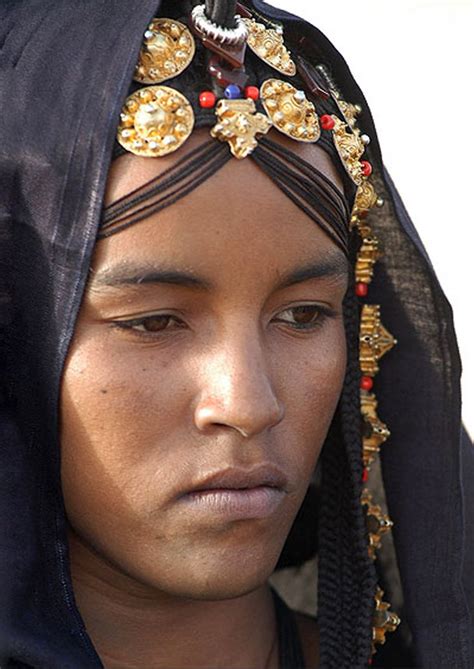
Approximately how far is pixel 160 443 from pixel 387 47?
1.45 m

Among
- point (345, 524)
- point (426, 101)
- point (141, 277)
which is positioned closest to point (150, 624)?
point (345, 524)

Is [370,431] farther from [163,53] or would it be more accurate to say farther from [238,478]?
[163,53]

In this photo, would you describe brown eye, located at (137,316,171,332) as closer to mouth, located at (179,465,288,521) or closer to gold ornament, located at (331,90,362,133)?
mouth, located at (179,465,288,521)

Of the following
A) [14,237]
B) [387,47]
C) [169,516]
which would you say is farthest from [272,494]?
[387,47]

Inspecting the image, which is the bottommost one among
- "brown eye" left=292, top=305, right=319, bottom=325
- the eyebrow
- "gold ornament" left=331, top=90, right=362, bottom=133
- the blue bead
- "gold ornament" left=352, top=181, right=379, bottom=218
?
"brown eye" left=292, top=305, right=319, bottom=325

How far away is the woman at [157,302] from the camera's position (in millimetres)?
1515

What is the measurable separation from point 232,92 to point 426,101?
1.19 m

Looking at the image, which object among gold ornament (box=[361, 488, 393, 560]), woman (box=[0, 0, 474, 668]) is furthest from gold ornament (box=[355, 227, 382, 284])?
gold ornament (box=[361, 488, 393, 560])

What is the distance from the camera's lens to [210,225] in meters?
1.51

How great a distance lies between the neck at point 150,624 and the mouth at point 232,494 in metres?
0.26

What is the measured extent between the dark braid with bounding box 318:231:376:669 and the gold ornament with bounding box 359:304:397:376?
0.04 metres

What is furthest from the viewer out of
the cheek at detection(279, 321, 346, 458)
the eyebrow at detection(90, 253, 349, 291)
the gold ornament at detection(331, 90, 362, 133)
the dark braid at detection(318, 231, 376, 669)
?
the dark braid at detection(318, 231, 376, 669)

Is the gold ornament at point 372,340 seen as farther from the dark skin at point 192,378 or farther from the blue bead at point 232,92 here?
the blue bead at point 232,92

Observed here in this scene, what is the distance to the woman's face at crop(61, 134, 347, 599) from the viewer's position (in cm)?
151
